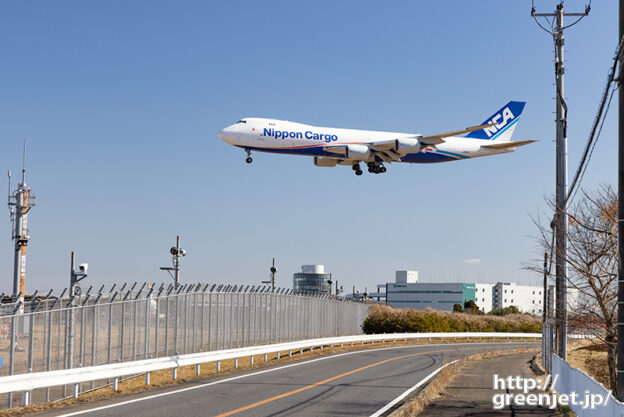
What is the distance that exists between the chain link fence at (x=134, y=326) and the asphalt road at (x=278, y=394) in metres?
2.02

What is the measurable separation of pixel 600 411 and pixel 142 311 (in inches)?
513

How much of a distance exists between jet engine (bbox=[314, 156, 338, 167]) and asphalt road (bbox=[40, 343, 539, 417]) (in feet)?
66.1

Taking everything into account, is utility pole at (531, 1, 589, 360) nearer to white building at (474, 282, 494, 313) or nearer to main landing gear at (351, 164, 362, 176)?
main landing gear at (351, 164, 362, 176)

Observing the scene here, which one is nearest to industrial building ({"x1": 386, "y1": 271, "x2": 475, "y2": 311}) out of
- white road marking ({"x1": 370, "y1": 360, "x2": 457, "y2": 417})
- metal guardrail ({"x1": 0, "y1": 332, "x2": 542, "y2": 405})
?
metal guardrail ({"x1": 0, "y1": 332, "x2": 542, "y2": 405})

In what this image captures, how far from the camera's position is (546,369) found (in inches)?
987

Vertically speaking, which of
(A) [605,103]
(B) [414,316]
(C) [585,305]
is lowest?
(B) [414,316]

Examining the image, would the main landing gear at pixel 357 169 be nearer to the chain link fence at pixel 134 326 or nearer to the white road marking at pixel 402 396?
the chain link fence at pixel 134 326

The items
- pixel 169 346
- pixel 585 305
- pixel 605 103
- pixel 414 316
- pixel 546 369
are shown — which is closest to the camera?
pixel 605 103

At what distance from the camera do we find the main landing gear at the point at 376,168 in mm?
43594

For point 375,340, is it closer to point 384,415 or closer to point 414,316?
point 414,316

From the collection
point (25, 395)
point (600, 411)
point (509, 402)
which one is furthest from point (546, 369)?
point (25, 395)

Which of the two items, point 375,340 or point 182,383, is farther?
point 375,340

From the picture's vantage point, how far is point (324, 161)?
145 feet

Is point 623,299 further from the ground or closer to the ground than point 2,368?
further from the ground
